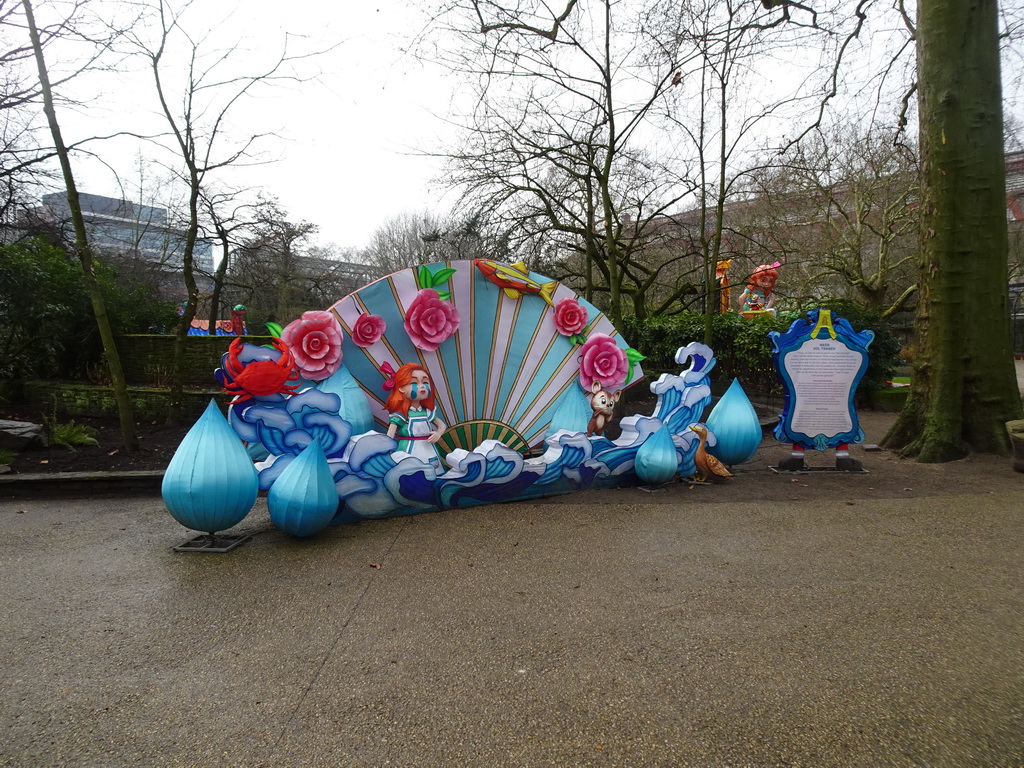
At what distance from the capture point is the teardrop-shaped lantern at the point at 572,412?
6195 millimetres

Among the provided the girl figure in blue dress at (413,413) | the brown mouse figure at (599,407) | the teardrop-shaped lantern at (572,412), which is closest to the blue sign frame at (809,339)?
the brown mouse figure at (599,407)

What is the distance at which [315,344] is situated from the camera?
5090mm

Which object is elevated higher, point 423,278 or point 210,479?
point 423,278

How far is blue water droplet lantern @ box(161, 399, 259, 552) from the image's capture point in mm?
4188

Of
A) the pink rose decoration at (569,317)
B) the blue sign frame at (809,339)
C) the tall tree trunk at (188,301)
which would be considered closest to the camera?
the pink rose decoration at (569,317)

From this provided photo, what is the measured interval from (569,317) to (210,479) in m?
3.63

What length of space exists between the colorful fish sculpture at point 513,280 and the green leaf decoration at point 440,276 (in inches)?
13.5

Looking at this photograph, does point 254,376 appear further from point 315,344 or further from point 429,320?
point 429,320

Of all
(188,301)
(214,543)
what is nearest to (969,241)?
(214,543)

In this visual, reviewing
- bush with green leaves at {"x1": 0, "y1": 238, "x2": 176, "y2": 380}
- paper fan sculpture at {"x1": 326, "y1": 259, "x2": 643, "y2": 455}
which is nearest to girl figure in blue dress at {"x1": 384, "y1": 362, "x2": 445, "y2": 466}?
paper fan sculpture at {"x1": 326, "y1": 259, "x2": 643, "y2": 455}

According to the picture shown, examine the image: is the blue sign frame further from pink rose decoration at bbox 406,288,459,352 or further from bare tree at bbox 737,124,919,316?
bare tree at bbox 737,124,919,316

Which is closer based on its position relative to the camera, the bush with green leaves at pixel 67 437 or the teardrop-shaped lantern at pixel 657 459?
the teardrop-shaped lantern at pixel 657 459

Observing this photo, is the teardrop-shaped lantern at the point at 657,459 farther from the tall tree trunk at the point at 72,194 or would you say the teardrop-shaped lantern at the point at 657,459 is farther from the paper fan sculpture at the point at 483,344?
the tall tree trunk at the point at 72,194

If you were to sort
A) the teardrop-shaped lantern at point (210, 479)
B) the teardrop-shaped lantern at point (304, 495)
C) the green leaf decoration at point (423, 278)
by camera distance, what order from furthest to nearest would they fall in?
the green leaf decoration at point (423, 278), the teardrop-shaped lantern at point (304, 495), the teardrop-shaped lantern at point (210, 479)
